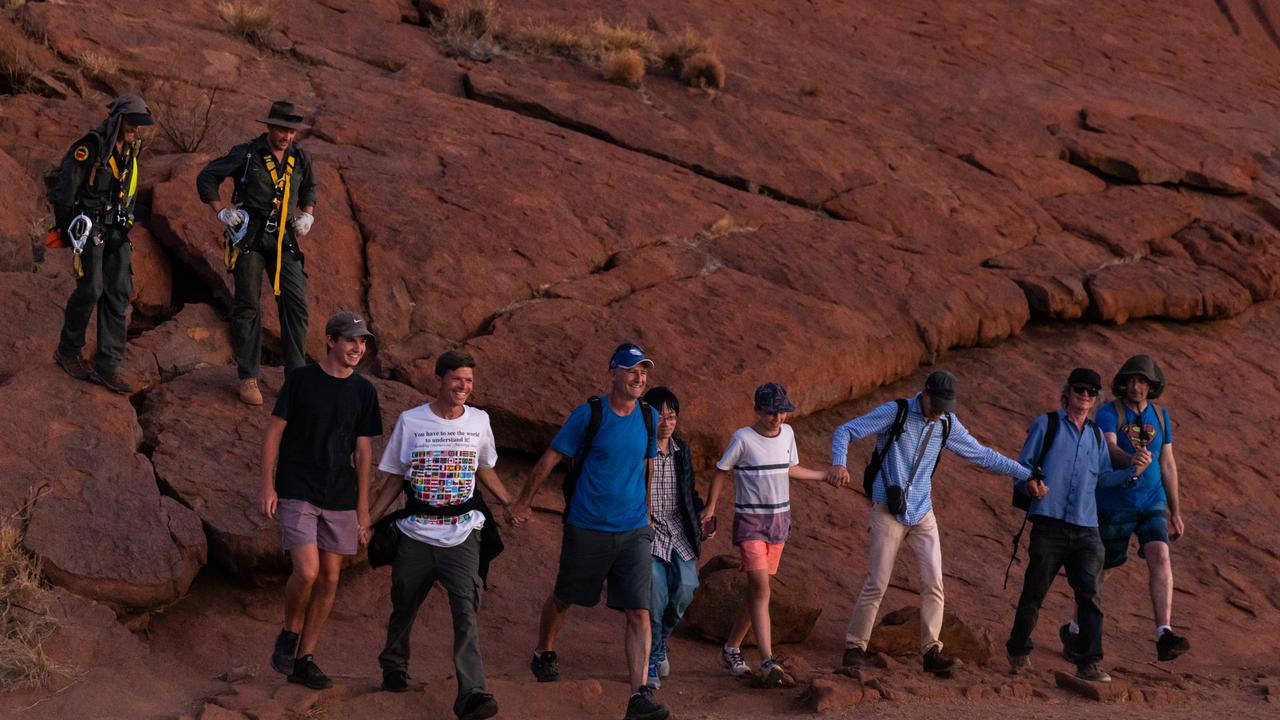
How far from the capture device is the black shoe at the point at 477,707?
660 centimetres

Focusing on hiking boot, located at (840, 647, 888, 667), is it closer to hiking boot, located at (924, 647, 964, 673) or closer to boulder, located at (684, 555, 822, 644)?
hiking boot, located at (924, 647, 964, 673)

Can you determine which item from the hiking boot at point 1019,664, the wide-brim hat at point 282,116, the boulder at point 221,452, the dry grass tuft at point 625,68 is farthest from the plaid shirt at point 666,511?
the dry grass tuft at point 625,68

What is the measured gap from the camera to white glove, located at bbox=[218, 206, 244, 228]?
29.3 feet

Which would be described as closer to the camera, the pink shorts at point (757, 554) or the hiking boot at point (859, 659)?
the pink shorts at point (757, 554)

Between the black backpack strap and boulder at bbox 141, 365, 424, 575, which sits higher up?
the black backpack strap

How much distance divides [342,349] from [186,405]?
8.83ft

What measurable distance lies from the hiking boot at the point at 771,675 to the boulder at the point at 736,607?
0.99 meters

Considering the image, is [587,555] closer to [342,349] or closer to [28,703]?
[342,349]

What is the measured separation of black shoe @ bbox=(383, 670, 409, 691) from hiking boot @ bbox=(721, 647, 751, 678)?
2.10m

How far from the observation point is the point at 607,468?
7.17 metres

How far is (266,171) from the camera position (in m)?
9.16

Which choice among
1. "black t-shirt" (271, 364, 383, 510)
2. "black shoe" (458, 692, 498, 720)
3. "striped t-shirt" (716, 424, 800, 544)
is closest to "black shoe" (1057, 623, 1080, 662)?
"striped t-shirt" (716, 424, 800, 544)

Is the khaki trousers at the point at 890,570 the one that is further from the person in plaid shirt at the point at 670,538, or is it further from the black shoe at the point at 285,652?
the black shoe at the point at 285,652

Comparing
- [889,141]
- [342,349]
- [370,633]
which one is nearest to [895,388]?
[889,141]
